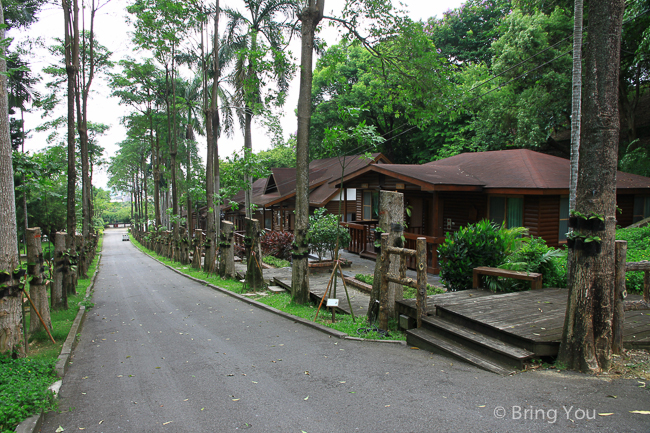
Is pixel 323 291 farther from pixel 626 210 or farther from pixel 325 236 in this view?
pixel 626 210

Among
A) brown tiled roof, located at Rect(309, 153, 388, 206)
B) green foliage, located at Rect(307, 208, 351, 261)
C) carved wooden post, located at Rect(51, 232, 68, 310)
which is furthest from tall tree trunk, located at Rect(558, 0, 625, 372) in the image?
brown tiled roof, located at Rect(309, 153, 388, 206)

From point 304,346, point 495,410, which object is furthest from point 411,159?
point 495,410

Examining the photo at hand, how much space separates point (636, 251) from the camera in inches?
375

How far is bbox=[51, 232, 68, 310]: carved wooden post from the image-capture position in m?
9.80

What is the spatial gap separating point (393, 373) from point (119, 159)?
57284 millimetres

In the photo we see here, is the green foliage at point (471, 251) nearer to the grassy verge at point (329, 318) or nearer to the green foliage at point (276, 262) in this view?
the grassy verge at point (329, 318)

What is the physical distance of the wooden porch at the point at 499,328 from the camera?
16.3 ft

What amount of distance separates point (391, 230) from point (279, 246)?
464 inches

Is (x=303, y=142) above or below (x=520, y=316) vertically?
above

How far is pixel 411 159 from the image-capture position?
3259 cm

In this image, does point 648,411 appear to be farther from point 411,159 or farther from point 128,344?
point 411,159

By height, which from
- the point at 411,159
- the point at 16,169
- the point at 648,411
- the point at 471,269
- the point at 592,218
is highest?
the point at 411,159

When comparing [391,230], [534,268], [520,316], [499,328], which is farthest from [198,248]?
[499,328]

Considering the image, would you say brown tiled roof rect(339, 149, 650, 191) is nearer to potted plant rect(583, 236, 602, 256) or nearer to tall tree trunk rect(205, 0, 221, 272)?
tall tree trunk rect(205, 0, 221, 272)
